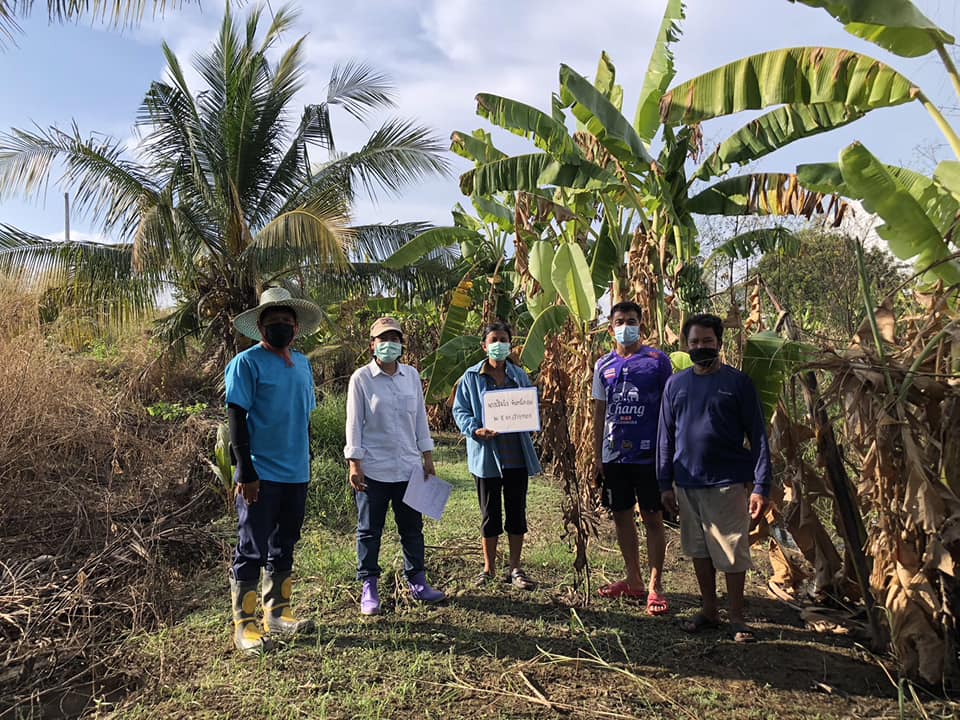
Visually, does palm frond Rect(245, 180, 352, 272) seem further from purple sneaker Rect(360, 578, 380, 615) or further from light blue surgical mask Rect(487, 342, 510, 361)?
purple sneaker Rect(360, 578, 380, 615)

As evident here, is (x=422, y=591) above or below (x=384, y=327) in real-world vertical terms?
below

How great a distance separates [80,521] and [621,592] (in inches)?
173

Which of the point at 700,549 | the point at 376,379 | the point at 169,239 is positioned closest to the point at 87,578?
the point at 376,379

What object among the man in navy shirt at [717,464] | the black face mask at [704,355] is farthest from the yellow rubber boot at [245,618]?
the black face mask at [704,355]

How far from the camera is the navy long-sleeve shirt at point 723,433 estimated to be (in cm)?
377

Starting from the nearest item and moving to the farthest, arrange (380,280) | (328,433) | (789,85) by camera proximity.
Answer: (789,85)
(328,433)
(380,280)

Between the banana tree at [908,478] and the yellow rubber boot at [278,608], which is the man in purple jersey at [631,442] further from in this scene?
the yellow rubber boot at [278,608]

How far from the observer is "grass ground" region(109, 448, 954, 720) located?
10.5 feet

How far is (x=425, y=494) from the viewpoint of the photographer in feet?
14.4

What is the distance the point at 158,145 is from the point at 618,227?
7.78 m

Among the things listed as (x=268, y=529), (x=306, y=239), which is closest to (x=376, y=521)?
(x=268, y=529)

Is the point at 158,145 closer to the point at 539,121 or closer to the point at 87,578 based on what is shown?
the point at 539,121

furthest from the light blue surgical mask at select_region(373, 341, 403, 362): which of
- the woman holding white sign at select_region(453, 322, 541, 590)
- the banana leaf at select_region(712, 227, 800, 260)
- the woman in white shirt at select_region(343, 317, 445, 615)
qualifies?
the banana leaf at select_region(712, 227, 800, 260)

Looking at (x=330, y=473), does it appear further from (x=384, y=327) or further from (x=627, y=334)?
(x=627, y=334)
